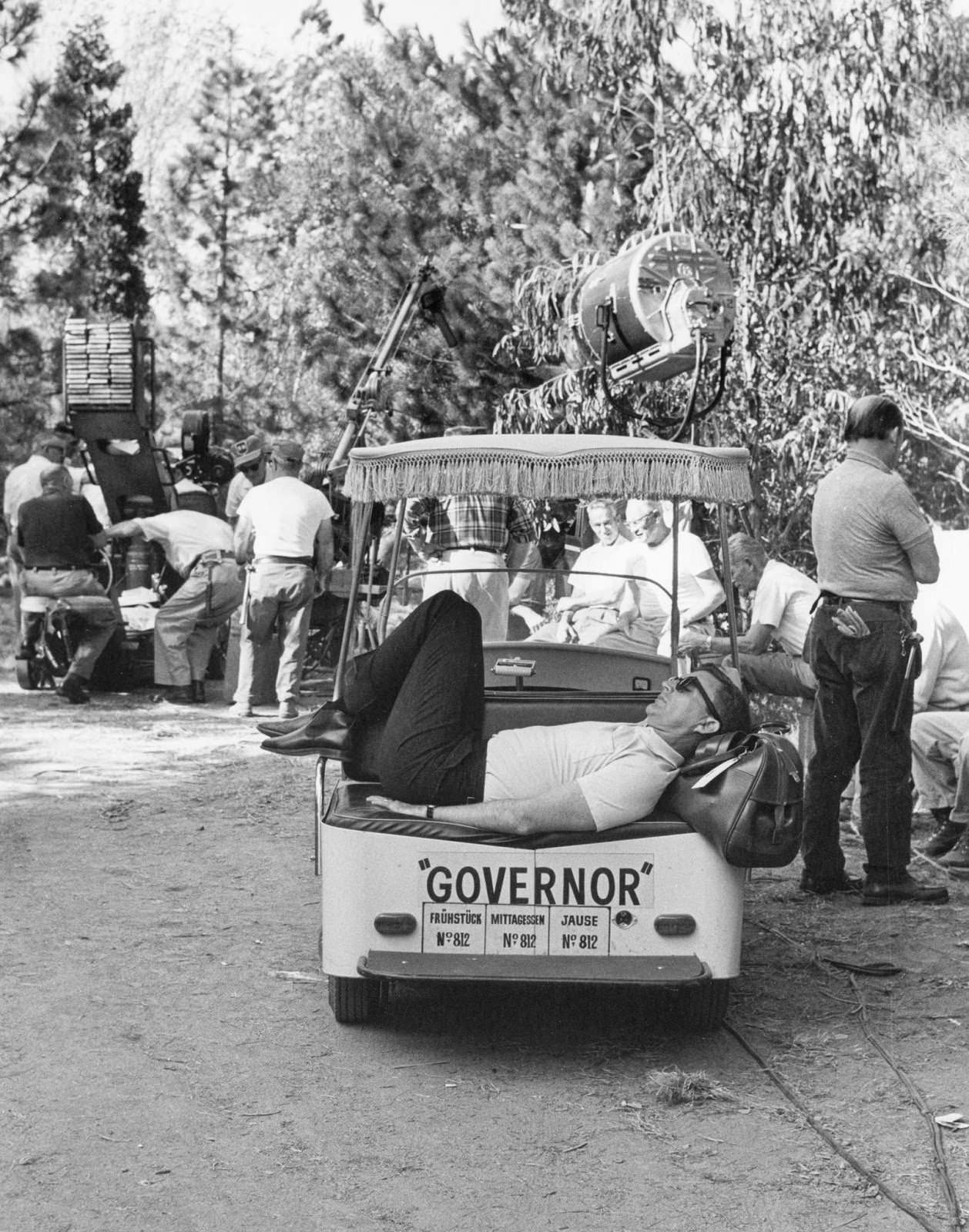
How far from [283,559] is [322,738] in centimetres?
689

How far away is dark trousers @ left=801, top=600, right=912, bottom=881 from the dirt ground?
257 millimetres

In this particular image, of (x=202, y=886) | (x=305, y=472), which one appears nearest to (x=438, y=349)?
(x=305, y=472)

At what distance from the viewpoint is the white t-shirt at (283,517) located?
40.7 feet

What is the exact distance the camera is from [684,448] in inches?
233

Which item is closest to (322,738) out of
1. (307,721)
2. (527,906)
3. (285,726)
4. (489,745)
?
(307,721)

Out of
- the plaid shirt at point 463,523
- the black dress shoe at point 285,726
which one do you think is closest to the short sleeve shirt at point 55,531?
the plaid shirt at point 463,523

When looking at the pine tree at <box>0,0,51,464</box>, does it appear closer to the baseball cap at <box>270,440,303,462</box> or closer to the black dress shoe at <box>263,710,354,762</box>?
the baseball cap at <box>270,440,303,462</box>

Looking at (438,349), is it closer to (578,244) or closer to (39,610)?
(578,244)

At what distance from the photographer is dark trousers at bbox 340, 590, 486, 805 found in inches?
208

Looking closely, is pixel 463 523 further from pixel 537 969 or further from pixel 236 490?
pixel 236 490

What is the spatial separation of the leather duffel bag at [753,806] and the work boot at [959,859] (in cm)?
279

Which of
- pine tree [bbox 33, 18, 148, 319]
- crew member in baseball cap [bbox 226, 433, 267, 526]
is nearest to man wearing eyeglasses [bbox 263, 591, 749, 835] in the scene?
crew member in baseball cap [bbox 226, 433, 267, 526]

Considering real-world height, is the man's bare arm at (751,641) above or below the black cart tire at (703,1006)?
above

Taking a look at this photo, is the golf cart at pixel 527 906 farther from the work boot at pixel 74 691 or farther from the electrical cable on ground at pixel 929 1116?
the work boot at pixel 74 691
